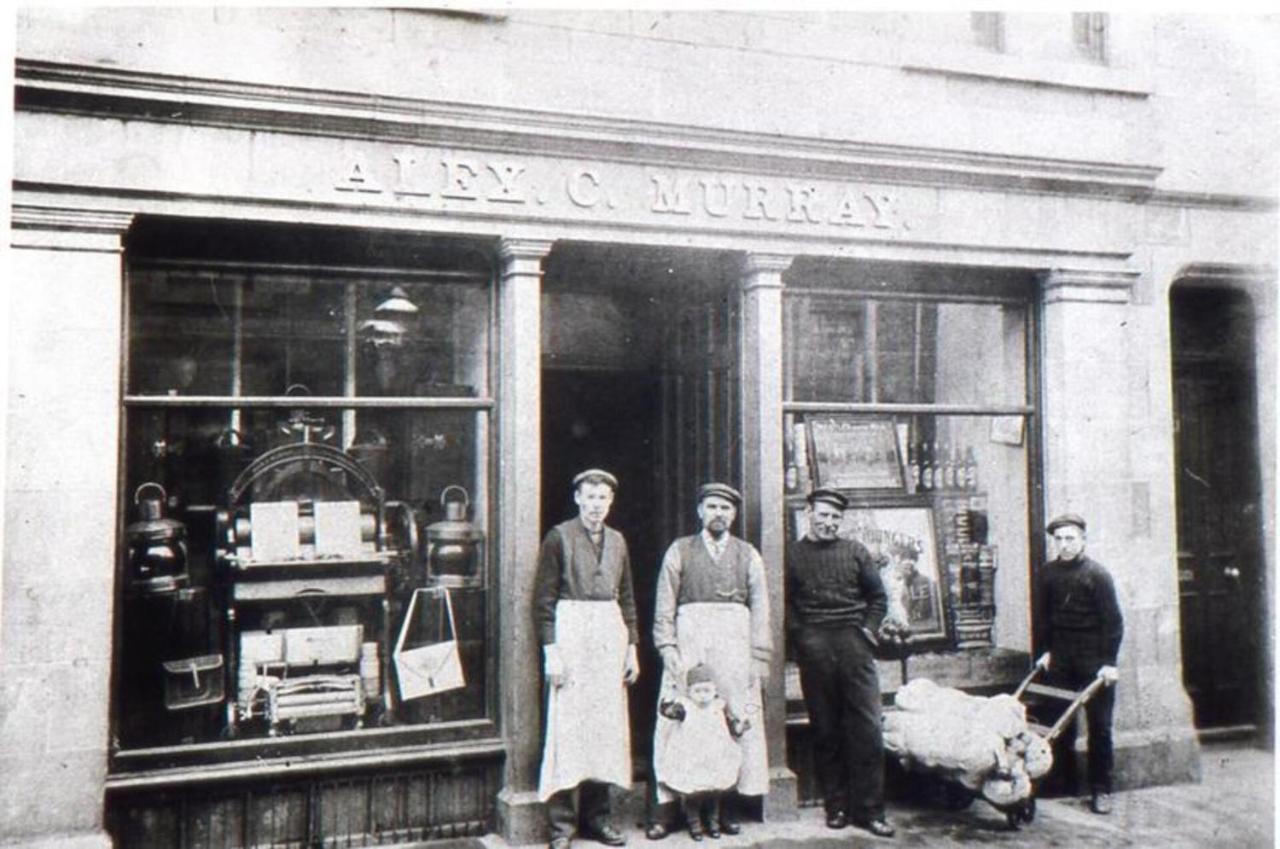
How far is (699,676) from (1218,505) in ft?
16.3

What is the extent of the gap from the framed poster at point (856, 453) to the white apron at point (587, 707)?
6.51ft

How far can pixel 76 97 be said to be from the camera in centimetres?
561

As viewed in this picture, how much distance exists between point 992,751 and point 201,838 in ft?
14.7

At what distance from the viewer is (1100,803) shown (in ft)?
23.4

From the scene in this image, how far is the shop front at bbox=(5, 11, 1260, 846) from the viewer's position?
5707mm

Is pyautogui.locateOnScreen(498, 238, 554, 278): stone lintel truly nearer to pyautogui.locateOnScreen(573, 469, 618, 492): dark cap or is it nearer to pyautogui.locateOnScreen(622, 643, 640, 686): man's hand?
pyautogui.locateOnScreen(573, 469, 618, 492): dark cap

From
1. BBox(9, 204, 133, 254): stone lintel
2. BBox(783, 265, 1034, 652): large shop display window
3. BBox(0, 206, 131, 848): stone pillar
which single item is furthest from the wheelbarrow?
BBox(9, 204, 133, 254): stone lintel

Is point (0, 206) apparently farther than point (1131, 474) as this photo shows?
No

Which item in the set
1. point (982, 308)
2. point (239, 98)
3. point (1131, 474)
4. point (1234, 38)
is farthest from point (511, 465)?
point (1234, 38)

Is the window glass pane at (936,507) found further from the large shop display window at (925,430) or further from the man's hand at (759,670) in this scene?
the man's hand at (759,670)

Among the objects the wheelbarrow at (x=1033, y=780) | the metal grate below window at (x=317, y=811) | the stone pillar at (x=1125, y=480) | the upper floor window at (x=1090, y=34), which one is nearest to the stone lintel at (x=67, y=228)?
the metal grate below window at (x=317, y=811)

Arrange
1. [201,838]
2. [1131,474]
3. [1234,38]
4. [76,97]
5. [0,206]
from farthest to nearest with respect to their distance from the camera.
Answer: [1131,474] < [1234,38] < [201,838] < [76,97] < [0,206]

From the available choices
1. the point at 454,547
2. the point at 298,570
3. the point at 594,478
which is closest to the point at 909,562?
the point at 594,478

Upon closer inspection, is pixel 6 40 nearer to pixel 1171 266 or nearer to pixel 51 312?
pixel 51 312
